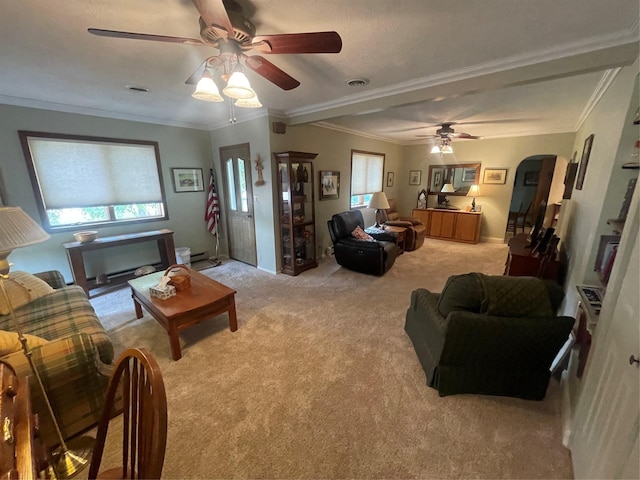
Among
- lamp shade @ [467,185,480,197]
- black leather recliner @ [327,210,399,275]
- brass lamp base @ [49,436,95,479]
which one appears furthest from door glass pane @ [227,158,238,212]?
lamp shade @ [467,185,480,197]

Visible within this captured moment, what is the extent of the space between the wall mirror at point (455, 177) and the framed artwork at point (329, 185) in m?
2.98

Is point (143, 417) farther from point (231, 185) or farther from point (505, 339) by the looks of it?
point (231, 185)

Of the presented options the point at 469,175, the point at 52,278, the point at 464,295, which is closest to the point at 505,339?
the point at 464,295

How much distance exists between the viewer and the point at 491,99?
3.04 metres

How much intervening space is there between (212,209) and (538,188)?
799 cm

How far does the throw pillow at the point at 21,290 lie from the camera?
6.59ft

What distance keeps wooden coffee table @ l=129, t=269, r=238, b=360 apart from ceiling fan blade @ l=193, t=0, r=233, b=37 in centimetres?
197

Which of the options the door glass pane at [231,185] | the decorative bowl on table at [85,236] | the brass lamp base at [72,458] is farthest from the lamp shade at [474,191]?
the decorative bowl on table at [85,236]

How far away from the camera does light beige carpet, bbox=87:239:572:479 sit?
1.38 meters

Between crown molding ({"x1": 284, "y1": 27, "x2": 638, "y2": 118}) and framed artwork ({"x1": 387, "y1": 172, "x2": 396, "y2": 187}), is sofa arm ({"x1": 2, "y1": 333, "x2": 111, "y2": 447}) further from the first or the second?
framed artwork ({"x1": 387, "y1": 172, "x2": 396, "y2": 187})

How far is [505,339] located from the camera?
151 centimetres

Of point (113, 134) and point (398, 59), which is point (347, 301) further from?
point (113, 134)

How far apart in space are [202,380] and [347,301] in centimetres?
176

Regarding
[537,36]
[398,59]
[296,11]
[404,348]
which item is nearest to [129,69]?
[296,11]
